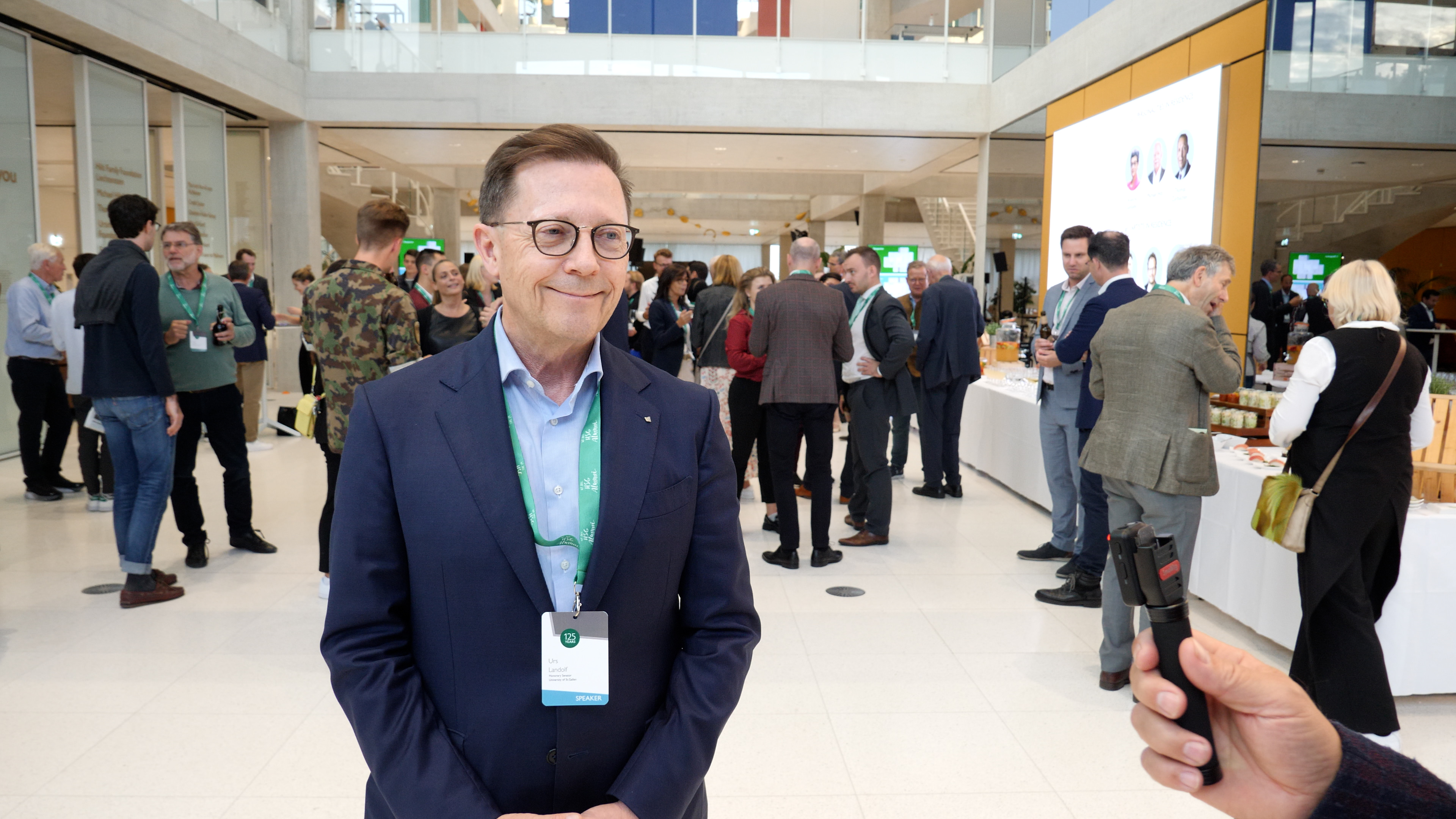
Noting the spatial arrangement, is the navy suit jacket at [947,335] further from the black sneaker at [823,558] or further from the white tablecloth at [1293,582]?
the white tablecloth at [1293,582]

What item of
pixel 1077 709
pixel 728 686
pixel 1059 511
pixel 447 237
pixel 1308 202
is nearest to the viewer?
pixel 728 686

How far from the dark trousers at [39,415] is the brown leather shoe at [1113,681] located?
20.7ft

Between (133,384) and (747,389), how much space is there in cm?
300

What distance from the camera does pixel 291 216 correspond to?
40.4 feet

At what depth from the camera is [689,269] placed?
328 inches

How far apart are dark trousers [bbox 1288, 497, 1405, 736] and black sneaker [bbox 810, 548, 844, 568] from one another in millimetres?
2398

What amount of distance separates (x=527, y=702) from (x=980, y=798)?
1.84 metres

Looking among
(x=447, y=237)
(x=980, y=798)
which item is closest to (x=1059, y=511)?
(x=980, y=798)

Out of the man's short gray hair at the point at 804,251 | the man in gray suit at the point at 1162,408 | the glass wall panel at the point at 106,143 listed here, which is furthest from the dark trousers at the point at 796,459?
the glass wall panel at the point at 106,143

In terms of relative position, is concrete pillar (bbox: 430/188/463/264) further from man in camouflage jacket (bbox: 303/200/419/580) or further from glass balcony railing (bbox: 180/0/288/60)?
man in camouflage jacket (bbox: 303/200/419/580)

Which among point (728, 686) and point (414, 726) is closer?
point (414, 726)

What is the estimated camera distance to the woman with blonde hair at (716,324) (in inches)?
243

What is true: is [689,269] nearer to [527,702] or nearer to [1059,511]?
[1059,511]

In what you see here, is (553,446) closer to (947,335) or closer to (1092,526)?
(1092,526)
